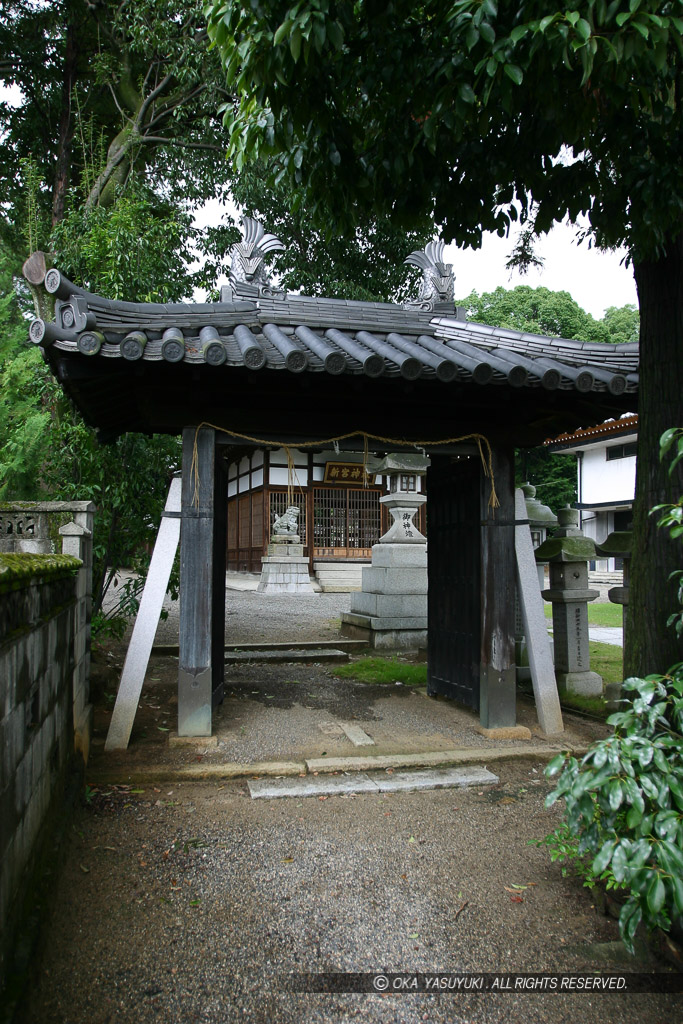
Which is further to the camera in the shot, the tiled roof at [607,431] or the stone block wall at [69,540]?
the tiled roof at [607,431]

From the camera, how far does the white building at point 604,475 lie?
2786 centimetres

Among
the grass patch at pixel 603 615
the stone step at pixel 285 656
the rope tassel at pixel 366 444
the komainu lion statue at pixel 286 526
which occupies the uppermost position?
the rope tassel at pixel 366 444

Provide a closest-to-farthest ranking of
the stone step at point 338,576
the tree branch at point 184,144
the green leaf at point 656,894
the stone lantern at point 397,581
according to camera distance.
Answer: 1. the green leaf at point 656,894
2. the stone lantern at point 397,581
3. the tree branch at point 184,144
4. the stone step at point 338,576

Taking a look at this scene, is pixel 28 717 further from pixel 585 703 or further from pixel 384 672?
pixel 384 672

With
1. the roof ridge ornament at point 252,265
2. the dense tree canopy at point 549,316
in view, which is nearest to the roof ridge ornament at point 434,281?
the roof ridge ornament at point 252,265

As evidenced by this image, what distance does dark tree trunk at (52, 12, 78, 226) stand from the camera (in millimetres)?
11492

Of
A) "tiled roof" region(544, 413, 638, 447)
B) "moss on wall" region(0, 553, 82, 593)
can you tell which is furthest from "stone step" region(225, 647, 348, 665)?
"tiled roof" region(544, 413, 638, 447)

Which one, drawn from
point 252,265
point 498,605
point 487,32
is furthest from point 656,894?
point 252,265

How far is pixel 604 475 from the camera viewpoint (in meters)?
29.7

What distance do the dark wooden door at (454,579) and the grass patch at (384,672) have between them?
3.54 feet

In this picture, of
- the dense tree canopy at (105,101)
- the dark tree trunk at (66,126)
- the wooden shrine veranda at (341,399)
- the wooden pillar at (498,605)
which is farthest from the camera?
the dark tree trunk at (66,126)

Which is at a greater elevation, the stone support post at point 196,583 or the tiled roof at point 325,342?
the tiled roof at point 325,342

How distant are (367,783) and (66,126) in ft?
40.7

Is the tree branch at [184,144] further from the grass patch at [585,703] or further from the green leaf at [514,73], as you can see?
the grass patch at [585,703]
